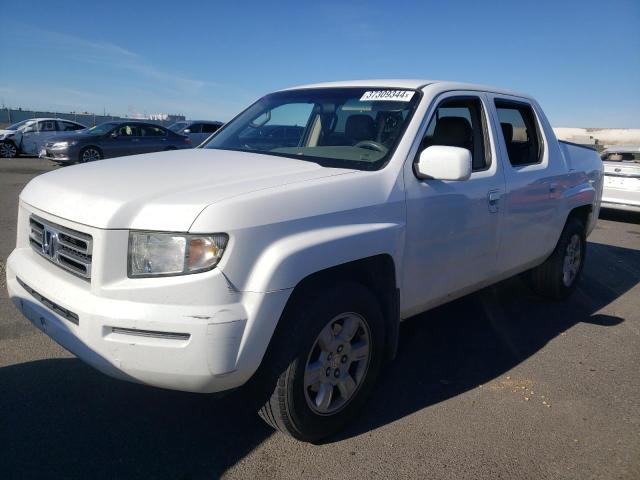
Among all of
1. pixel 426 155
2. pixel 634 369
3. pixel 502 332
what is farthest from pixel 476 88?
pixel 634 369

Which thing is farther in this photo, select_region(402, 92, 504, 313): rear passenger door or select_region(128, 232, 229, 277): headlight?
select_region(402, 92, 504, 313): rear passenger door

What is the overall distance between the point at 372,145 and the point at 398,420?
162cm

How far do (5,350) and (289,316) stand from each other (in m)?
2.34

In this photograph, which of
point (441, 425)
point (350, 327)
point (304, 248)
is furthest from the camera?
point (441, 425)

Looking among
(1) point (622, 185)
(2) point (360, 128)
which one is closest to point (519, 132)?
(2) point (360, 128)

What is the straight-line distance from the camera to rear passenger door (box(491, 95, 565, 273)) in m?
3.86

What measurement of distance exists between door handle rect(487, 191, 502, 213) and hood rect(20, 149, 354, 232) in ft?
4.06

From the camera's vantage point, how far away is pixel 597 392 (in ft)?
11.3

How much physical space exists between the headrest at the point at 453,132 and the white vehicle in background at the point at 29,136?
720 inches

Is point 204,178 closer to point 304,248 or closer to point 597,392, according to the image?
point 304,248

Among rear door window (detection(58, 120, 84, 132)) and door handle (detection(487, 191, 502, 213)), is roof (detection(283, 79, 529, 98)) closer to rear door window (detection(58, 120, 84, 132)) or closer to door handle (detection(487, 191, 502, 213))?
door handle (detection(487, 191, 502, 213))

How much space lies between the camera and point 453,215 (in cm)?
325

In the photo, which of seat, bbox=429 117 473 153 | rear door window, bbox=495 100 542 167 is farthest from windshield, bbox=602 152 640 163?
seat, bbox=429 117 473 153

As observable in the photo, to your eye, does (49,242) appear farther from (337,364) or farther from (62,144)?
Answer: (62,144)
